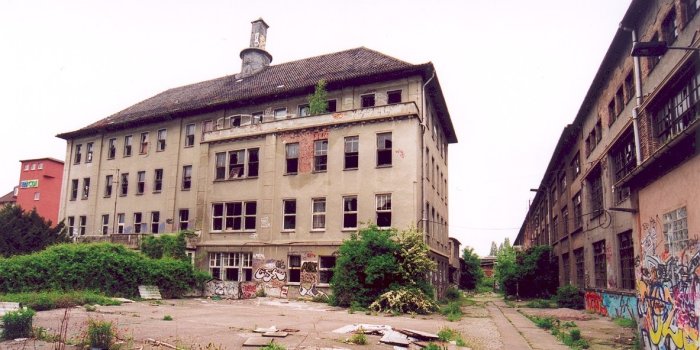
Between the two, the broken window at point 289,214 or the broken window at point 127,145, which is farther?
the broken window at point 127,145

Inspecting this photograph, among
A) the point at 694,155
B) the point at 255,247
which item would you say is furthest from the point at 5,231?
the point at 694,155

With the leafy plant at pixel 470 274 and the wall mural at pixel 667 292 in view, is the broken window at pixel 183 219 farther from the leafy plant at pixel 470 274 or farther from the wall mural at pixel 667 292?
the leafy plant at pixel 470 274

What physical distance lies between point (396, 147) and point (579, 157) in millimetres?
11884

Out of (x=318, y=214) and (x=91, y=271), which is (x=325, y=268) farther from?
(x=91, y=271)

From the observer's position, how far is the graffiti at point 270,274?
2431 centimetres

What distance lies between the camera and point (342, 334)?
1120 centimetres

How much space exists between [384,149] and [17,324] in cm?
1692

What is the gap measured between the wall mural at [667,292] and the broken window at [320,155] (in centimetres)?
1678

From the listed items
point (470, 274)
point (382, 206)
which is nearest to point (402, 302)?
point (382, 206)

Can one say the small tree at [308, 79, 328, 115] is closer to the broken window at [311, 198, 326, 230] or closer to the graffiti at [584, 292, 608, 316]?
the broken window at [311, 198, 326, 230]

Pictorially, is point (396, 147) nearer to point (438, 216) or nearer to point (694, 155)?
point (438, 216)

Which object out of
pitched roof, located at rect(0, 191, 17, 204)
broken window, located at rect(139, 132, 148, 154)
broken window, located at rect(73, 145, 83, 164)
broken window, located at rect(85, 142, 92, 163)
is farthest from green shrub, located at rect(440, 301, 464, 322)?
pitched roof, located at rect(0, 191, 17, 204)

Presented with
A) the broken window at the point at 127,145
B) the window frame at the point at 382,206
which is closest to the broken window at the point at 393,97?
the window frame at the point at 382,206

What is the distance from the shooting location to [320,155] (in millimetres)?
25125
